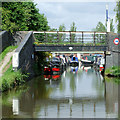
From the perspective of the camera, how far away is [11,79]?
743 inches

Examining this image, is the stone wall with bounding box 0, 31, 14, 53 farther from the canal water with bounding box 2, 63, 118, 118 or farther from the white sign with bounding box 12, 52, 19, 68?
the canal water with bounding box 2, 63, 118, 118

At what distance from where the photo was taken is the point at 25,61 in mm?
24422

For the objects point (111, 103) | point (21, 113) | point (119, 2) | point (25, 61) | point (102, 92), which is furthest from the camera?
point (119, 2)

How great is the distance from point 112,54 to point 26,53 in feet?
29.1

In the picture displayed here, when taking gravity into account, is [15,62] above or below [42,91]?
above

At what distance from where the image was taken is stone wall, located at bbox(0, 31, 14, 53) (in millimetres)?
26634

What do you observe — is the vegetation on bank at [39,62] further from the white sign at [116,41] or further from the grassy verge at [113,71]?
the white sign at [116,41]

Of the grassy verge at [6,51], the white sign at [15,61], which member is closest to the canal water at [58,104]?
the white sign at [15,61]

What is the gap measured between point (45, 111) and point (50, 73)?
1966 cm

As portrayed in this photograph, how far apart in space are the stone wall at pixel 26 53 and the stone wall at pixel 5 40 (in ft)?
6.86

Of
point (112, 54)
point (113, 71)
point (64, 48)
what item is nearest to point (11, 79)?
point (64, 48)

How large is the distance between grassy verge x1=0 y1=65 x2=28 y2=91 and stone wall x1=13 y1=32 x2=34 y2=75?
0.79m

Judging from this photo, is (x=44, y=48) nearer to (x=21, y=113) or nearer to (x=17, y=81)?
(x=17, y=81)

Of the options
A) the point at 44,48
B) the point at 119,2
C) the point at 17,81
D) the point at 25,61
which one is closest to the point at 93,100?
the point at 17,81
